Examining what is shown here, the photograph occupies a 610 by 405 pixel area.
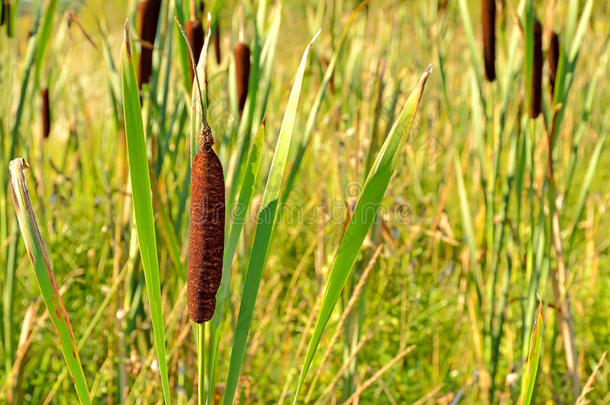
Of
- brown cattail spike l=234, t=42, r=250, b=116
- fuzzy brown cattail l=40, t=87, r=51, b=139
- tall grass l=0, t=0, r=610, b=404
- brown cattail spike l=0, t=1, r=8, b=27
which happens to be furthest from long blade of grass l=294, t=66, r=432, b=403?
fuzzy brown cattail l=40, t=87, r=51, b=139

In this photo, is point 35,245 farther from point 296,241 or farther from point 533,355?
point 296,241

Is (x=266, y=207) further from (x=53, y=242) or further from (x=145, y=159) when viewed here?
(x=53, y=242)

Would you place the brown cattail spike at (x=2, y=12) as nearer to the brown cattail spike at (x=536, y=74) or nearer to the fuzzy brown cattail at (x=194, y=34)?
the fuzzy brown cattail at (x=194, y=34)

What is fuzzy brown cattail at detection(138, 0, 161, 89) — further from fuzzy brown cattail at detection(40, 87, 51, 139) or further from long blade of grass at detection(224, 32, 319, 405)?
fuzzy brown cattail at detection(40, 87, 51, 139)

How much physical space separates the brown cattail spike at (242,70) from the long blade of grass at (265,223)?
0.83 feet

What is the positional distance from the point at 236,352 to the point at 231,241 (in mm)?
96

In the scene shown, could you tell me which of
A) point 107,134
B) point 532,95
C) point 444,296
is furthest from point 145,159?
point 107,134

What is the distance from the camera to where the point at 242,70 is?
2.30 ft

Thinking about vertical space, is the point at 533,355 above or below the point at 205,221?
below

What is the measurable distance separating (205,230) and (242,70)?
1.13 ft

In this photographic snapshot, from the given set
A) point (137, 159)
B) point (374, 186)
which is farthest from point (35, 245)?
point (374, 186)

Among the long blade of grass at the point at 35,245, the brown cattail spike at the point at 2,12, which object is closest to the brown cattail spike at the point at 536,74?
the long blade of grass at the point at 35,245

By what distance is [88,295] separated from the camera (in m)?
1.24

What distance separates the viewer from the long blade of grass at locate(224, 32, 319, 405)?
45 cm
